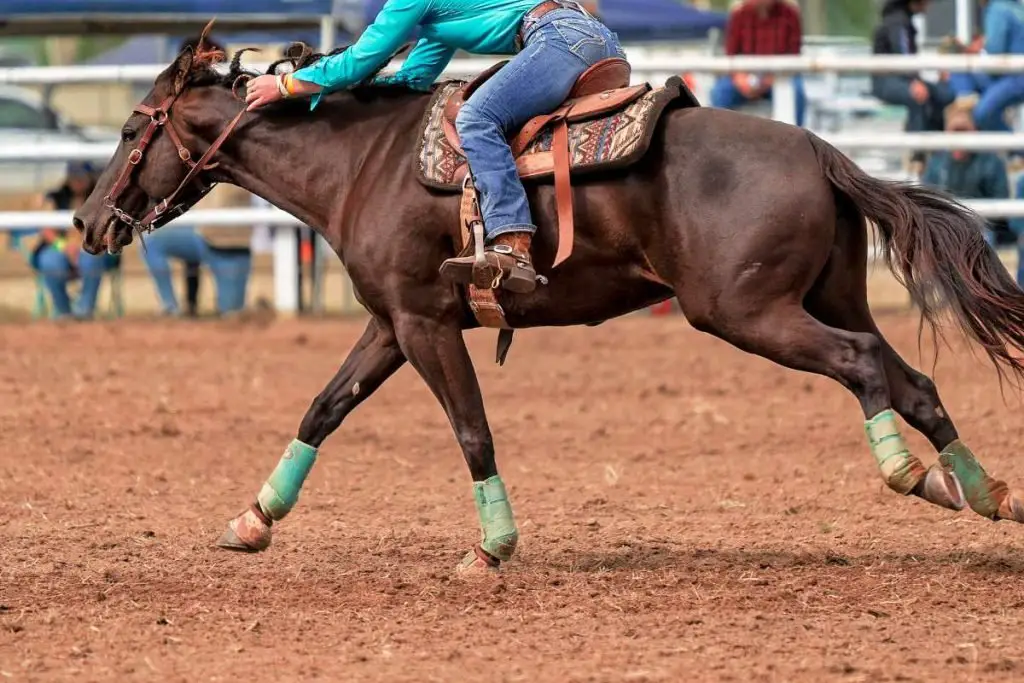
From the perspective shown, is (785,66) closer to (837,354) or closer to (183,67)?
(183,67)

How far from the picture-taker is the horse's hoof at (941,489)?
5.03 meters

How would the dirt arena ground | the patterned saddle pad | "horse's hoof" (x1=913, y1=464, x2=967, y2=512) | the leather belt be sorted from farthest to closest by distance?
the leather belt, the patterned saddle pad, "horse's hoof" (x1=913, y1=464, x2=967, y2=512), the dirt arena ground

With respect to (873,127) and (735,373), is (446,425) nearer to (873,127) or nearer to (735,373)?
(735,373)

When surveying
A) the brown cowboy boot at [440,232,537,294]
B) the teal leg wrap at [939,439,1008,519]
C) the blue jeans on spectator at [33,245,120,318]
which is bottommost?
the blue jeans on spectator at [33,245,120,318]

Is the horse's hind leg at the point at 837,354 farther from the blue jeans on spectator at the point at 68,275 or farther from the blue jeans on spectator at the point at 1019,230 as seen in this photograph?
the blue jeans on spectator at the point at 68,275

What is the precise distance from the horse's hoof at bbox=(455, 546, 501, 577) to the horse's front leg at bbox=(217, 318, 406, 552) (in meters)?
0.68

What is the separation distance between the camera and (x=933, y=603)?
4.94 m

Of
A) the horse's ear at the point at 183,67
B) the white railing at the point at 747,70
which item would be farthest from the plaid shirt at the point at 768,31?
the horse's ear at the point at 183,67

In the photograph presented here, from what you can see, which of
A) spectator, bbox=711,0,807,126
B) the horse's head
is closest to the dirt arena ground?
the horse's head

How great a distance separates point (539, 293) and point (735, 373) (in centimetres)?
487

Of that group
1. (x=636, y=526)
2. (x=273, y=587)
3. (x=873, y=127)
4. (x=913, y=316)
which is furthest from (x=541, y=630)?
(x=873, y=127)

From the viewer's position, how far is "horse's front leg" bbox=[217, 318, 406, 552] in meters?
5.74

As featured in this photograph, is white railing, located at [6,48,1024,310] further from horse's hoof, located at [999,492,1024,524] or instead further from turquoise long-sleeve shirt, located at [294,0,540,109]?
horse's hoof, located at [999,492,1024,524]

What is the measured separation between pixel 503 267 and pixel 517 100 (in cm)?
58
